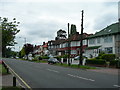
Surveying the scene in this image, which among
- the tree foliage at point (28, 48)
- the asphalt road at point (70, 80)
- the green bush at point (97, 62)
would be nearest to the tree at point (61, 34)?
the tree foliage at point (28, 48)

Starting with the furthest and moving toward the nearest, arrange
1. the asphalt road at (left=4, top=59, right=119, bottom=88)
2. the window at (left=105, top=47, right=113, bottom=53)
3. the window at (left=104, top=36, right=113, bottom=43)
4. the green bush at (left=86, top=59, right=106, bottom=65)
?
the window at (left=104, top=36, right=113, bottom=43), the window at (left=105, top=47, right=113, bottom=53), the green bush at (left=86, top=59, right=106, bottom=65), the asphalt road at (left=4, top=59, right=119, bottom=88)

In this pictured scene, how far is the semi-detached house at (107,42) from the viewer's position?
144ft

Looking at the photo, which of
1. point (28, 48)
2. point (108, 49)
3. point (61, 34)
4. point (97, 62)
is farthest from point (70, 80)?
point (61, 34)

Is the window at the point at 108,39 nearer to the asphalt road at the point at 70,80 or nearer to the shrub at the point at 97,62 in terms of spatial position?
the shrub at the point at 97,62

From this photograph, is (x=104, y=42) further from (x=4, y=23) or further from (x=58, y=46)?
(x=58, y=46)

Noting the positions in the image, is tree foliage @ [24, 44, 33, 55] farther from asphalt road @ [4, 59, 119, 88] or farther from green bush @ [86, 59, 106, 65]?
asphalt road @ [4, 59, 119, 88]

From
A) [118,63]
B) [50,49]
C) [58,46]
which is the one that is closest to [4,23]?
[118,63]

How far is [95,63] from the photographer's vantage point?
35688 millimetres

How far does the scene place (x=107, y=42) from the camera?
155 feet

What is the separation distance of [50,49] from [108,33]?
186 feet

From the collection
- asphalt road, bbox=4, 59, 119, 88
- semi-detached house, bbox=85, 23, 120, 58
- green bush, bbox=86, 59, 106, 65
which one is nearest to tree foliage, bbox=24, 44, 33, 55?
semi-detached house, bbox=85, 23, 120, 58

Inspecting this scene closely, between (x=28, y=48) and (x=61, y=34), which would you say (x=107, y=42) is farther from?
(x=61, y=34)

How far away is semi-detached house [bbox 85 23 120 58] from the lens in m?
43.8


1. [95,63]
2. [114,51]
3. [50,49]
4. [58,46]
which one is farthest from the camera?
[50,49]
